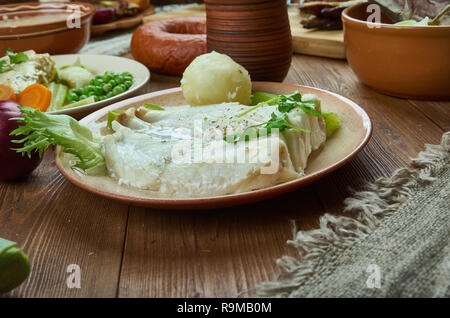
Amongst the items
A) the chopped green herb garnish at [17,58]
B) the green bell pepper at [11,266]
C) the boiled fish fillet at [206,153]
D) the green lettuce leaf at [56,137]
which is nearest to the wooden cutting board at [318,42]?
the boiled fish fillet at [206,153]

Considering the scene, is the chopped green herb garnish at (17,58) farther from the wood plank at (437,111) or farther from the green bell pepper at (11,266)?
the wood plank at (437,111)

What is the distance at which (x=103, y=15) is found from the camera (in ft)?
10.0

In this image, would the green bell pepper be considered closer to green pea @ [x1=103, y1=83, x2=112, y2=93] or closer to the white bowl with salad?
the white bowl with salad

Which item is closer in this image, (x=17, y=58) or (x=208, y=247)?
(x=208, y=247)

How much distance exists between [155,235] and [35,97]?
33.8 inches

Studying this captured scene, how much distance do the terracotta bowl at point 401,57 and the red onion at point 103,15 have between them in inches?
70.6

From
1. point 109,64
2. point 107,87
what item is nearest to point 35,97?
point 107,87

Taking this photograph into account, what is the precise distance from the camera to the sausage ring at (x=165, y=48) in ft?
6.79

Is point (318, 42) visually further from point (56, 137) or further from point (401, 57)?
point (56, 137)

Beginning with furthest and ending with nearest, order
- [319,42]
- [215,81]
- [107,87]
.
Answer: [319,42], [107,87], [215,81]

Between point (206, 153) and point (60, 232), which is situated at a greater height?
point (206, 153)

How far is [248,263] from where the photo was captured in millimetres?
879

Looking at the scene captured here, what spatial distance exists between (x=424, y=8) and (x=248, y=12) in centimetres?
68

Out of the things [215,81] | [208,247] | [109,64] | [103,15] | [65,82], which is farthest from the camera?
[103,15]
